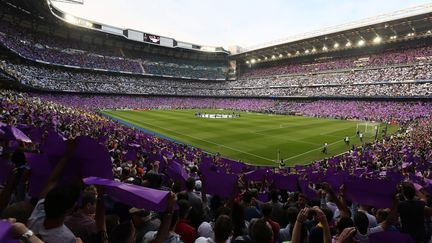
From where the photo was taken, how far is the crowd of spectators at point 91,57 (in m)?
67.6

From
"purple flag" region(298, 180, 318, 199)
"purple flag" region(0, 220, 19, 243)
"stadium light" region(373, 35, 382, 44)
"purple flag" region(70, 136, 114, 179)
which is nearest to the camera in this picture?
"purple flag" region(0, 220, 19, 243)

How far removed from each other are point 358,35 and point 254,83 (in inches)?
1526

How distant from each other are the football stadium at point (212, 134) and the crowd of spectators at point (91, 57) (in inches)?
19.4

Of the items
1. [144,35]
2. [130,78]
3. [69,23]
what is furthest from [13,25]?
[144,35]

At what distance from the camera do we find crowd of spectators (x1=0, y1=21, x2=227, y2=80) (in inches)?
2660

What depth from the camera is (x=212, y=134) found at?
3803cm

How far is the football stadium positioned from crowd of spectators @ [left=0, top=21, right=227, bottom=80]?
492 millimetres

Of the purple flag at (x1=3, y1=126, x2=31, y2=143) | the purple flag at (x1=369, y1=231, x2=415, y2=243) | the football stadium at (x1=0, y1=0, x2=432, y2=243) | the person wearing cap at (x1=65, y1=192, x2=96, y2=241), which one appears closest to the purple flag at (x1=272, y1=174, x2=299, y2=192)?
the football stadium at (x1=0, y1=0, x2=432, y2=243)

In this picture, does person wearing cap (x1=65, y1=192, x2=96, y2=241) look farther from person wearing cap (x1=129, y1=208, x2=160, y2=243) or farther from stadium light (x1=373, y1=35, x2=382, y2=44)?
stadium light (x1=373, y1=35, x2=382, y2=44)

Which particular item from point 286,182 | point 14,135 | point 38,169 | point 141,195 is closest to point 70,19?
point 14,135

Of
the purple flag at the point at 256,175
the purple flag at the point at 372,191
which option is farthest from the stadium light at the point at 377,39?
the purple flag at the point at 372,191

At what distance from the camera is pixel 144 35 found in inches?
4109

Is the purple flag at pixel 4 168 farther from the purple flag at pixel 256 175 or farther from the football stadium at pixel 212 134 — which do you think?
the purple flag at pixel 256 175

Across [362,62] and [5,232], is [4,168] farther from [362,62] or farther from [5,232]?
[362,62]
